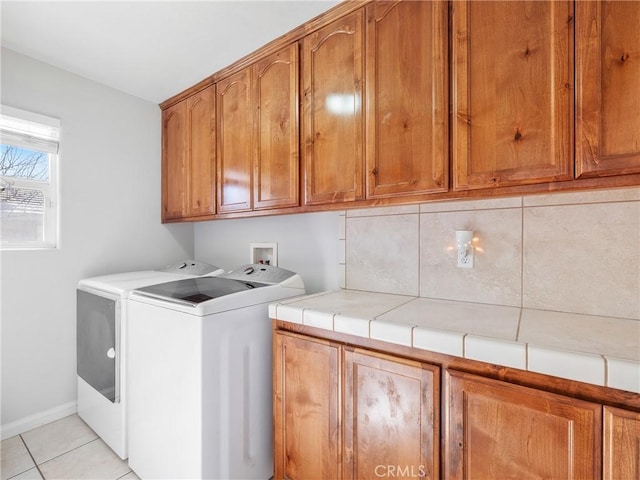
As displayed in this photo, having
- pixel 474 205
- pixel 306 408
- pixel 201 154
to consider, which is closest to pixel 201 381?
pixel 306 408

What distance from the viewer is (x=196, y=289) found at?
4.91 feet

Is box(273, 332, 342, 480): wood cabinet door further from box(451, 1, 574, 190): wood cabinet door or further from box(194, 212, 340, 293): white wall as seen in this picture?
box(451, 1, 574, 190): wood cabinet door

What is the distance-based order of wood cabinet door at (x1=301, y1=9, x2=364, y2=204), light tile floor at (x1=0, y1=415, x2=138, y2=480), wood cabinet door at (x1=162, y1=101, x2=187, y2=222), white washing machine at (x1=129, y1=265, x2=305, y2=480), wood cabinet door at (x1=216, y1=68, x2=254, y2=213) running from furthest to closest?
wood cabinet door at (x1=162, y1=101, x2=187, y2=222) < wood cabinet door at (x1=216, y1=68, x2=254, y2=213) < light tile floor at (x1=0, y1=415, x2=138, y2=480) < wood cabinet door at (x1=301, y1=9, x2=364, y2=204) < white washing machine at (x1=129, y1=265, x2=305, y2=480)

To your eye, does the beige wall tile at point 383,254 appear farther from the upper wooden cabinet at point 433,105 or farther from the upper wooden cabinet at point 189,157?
the upper wooden cabinet at point 189,157

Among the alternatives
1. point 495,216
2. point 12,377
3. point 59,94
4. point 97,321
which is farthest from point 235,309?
point 59,94

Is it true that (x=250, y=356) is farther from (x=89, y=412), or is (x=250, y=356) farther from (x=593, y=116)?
(x=593, y=116)

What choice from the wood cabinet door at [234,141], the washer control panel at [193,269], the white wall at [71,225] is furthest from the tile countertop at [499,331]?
the white wall at [71,225]

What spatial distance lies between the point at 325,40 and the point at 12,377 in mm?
2574

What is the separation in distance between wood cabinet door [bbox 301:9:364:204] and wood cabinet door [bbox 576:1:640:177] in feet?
2.45

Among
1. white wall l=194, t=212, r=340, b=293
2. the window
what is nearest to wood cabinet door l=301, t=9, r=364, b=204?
white wall l=194, t=212, r=340, b=293

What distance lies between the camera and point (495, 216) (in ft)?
4.38

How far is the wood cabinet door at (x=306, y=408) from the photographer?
45.7 inches

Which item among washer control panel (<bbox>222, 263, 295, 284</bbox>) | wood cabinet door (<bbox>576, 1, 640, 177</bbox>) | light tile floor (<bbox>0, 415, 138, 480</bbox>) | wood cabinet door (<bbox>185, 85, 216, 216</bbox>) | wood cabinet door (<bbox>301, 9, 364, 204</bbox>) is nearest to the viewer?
wood cabinet door (<bbox>576, 1, 640, 177</bbox>)

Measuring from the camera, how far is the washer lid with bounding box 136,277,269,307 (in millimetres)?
1326
